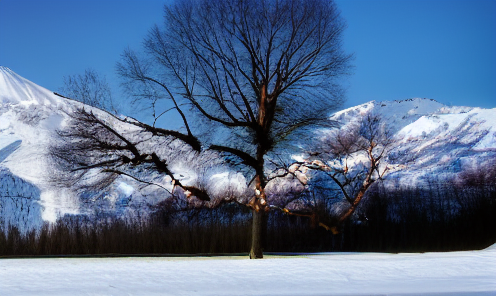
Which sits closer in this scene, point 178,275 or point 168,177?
point 178,275

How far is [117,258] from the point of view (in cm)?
1412

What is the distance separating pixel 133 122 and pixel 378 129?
28.7 feet

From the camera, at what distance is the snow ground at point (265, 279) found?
7.15m

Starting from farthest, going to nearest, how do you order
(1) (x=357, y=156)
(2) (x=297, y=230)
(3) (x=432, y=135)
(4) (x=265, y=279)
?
(3) (x=432, y=135) → (1) (x=357, y=156) → (2) (x=297, y=230) → (4) (x=265, y=279)

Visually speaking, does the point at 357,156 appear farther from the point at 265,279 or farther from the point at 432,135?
the point at 265,279

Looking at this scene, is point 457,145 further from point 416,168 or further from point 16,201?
point 16,201

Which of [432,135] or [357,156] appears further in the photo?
[432,135]

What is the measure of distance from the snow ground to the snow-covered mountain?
22.5 ft

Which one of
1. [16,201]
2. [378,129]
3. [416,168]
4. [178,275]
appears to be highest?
[378,129]

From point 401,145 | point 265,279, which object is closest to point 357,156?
point 401,145

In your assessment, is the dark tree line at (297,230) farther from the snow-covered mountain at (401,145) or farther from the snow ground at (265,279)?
the snow ground at (265,279)

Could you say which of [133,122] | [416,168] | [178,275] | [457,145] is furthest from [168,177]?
[457,145]

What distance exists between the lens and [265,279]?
8219 mm

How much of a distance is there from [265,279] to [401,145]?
12.0 meters
